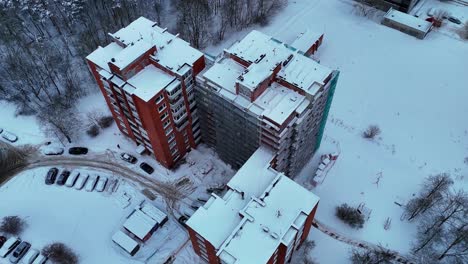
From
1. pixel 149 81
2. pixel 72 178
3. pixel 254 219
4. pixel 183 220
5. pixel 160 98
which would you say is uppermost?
pixel 149 81

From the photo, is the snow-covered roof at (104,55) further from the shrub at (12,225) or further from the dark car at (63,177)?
the shrub at (12,225)

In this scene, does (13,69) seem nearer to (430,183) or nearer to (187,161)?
(187,161)

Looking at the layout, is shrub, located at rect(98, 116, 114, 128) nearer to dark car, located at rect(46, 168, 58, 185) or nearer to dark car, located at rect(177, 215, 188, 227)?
dark car, located at rect(46, 168, 58, 185)

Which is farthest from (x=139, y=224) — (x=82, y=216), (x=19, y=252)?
(x=19, y=252)

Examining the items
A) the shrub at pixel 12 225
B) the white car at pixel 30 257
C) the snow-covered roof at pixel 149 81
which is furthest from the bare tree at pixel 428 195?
the shrub at pixel 12 225

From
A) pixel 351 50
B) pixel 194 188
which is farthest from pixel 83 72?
pixel 351 50

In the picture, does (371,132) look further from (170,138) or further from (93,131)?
(93,131)
